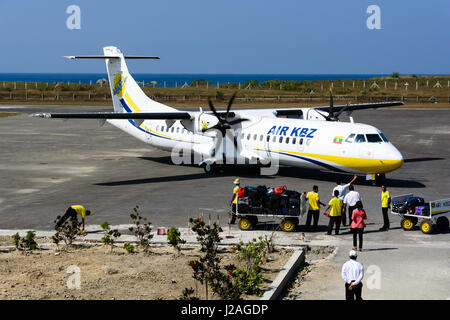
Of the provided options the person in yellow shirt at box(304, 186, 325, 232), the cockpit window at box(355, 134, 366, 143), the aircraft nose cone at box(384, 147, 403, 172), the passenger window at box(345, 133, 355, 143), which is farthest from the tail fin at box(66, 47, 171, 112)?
the person in yellow shirt at box(304, 186, 325, 232)

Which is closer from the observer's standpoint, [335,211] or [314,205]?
[335,211]

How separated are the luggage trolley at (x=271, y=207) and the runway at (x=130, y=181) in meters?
1.38

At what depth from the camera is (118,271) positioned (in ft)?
43.7

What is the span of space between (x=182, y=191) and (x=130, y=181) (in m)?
→ 3.61

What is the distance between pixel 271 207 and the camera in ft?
57.8

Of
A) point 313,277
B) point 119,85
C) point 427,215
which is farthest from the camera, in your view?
point 119,85

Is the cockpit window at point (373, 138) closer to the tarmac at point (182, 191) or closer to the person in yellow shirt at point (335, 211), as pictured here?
the tarmac at point (182, 191)

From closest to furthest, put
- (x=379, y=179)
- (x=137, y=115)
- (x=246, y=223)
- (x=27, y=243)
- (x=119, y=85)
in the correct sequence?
(x=27, y=243) < (x=246, y=223) < (x=379, y=179) < (x=137, y=115) < (x=119, y=85)

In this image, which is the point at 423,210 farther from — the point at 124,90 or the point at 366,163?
the point at 124,90

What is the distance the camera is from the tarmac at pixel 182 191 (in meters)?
14.5

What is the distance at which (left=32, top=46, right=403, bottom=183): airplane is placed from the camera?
79.0 feet

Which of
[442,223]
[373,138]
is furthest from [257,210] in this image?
[373,138]

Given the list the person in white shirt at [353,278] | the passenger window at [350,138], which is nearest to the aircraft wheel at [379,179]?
the passenger window at [350,138]

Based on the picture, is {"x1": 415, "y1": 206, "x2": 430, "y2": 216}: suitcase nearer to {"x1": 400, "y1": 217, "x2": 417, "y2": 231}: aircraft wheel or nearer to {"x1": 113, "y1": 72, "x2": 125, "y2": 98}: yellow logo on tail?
{"x1": 400, "y1": 217, "x2": 417, "y2": 231}: aircraft wheel
